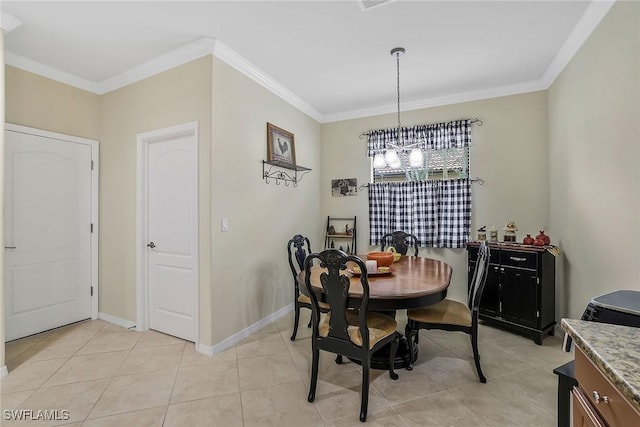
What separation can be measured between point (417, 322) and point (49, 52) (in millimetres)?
4060

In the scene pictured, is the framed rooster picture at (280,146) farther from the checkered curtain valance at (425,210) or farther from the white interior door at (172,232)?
the checkered curtain valance at (425,210)

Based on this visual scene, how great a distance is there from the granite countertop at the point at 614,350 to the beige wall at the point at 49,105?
436cm

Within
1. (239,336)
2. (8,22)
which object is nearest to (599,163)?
(239,336)

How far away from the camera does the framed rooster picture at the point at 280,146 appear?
338 cm

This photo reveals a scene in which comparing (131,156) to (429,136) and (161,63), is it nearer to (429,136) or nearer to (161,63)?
(161,63)

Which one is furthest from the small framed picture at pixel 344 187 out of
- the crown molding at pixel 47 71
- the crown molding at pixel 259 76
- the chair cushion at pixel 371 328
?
the crown molding at pixel 47 71

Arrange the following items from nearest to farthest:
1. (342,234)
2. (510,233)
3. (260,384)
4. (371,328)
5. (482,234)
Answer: (371,328)
(260,384)
(510,233)
(482,234)
(342,234)

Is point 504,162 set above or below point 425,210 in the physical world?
above

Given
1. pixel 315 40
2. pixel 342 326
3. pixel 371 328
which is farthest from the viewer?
pixel 315 40

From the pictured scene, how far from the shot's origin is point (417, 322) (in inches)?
87.7

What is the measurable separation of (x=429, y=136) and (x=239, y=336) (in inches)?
132

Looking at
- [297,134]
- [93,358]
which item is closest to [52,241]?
[93,358]

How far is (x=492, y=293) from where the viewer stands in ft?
10.2

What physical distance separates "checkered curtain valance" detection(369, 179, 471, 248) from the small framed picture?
27 centimetres
